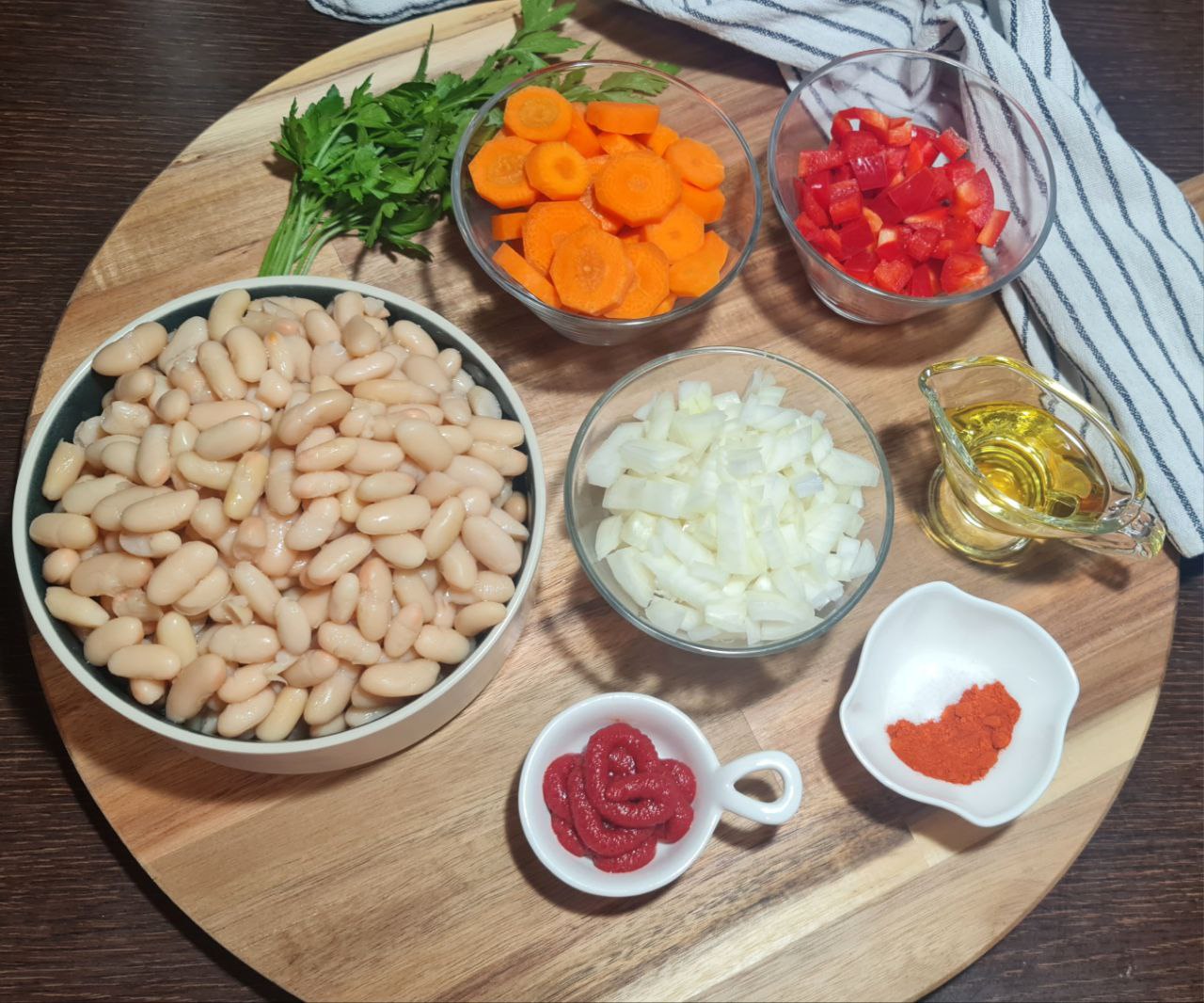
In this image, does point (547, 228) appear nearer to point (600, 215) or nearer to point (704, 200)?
point (600, 215)

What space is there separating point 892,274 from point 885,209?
12 centimetres

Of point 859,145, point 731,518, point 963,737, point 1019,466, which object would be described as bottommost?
point 963,737

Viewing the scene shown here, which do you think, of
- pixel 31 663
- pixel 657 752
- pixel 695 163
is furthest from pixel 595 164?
pixel 31 663

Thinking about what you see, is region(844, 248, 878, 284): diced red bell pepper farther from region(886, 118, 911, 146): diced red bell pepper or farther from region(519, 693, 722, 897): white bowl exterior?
region(519, 693, 722, 897): white bowl exterior

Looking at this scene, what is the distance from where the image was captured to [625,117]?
5.38 ft

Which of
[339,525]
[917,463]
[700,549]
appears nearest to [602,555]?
[700,549]

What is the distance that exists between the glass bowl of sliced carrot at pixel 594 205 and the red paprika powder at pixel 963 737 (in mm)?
685

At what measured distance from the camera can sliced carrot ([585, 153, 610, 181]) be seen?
1.62 meters

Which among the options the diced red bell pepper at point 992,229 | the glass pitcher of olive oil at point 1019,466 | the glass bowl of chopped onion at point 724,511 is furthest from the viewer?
the diced red bell pepper at point 992,229

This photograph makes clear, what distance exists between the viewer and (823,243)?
1.68m

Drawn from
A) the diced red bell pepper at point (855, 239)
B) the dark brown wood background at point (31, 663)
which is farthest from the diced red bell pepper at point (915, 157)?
the dark brown wood background at point (31, 663)

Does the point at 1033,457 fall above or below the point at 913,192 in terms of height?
below

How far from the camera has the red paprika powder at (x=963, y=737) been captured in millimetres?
1464

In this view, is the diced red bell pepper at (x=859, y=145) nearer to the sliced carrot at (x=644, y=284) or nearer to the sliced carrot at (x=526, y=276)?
the sliced carrot at (x=644, y=284)
